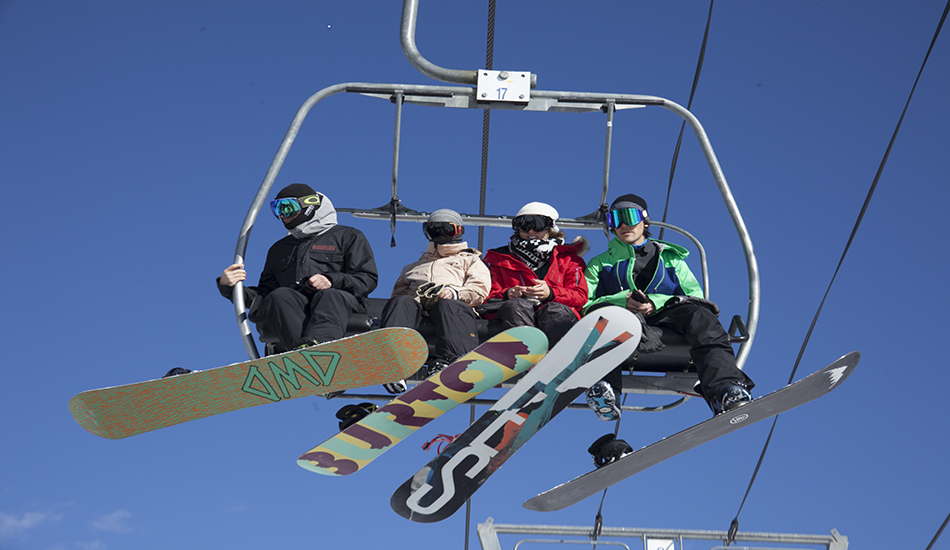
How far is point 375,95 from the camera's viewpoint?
14.4ft

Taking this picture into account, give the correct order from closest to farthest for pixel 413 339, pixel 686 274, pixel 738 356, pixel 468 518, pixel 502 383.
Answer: pixel 413 339 < pixel 502 383 < pixel 738 356 < pixel 686 274 < pixel 468 518

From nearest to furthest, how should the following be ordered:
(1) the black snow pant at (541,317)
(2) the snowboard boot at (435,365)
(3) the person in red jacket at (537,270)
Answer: (2) the snowboard boot at (435,365), (1) the black snow pant at (541,317), (3) the person in red jacket at (537,270)

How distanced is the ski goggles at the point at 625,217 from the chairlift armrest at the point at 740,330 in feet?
2.26

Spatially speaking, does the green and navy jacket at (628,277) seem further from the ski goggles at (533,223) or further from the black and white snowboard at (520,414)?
the black and white snowboard at (520,414)

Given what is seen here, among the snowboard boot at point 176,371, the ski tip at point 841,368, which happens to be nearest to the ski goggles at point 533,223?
the ski tip at point 841,368

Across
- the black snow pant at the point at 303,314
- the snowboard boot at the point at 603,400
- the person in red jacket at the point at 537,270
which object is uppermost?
the person in red jacket at the point at 537,270

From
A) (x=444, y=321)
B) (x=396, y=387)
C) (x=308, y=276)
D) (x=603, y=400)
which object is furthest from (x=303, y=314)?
(x=603, y=400)

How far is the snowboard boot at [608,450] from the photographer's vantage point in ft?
11.8

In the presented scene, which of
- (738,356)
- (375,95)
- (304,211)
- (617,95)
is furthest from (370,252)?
(738,356)

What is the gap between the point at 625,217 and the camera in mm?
4387

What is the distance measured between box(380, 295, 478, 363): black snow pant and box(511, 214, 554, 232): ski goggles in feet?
2.25

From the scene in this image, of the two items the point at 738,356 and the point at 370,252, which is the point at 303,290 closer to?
the point at 370,252

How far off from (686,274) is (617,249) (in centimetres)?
37

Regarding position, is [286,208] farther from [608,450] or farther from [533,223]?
[608,450]
